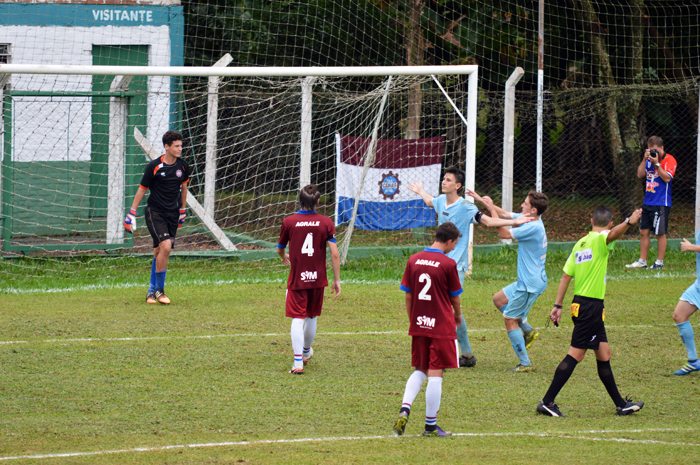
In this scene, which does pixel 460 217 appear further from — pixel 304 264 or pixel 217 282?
pixel 217 282

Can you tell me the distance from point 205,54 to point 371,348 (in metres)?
13.3

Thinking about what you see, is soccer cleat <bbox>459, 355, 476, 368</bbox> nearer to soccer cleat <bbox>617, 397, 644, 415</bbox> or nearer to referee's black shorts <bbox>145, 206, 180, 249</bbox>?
soccer cleat <bbox>617, 397, 644, 415</bbox>

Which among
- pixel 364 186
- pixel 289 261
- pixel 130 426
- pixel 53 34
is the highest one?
pixel 53 34

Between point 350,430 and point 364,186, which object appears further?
point 364,186

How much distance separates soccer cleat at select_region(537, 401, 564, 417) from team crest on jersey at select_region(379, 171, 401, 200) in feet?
25.1

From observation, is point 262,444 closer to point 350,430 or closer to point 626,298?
point 350,430

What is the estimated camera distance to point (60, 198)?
13062mm

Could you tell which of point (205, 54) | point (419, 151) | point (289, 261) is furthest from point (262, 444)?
point (205, 54)

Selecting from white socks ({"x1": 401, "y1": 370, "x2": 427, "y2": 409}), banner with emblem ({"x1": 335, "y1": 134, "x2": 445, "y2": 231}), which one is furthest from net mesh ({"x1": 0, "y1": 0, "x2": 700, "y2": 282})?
white socks ({"x1": 401, "y1": 370, "x2": 427, "y2": 409})

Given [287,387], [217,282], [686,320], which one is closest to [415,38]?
[217,282]

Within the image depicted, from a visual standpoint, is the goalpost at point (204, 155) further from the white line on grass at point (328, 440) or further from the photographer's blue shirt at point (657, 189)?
the white line on grass at point (328, 440)

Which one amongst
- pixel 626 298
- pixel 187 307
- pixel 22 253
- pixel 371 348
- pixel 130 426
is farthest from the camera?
pixel 22 253

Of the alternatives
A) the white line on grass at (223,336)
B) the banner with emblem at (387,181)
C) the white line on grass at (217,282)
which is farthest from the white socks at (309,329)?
the banner with emblem at (387,181)

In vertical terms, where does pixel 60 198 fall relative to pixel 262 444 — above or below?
above
